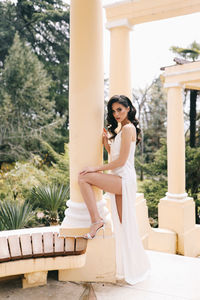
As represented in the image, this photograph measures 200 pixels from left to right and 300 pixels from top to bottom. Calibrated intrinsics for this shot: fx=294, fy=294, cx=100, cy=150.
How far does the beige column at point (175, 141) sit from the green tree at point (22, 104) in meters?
15.7

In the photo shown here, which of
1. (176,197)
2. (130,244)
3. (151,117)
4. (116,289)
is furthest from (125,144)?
(151,117)

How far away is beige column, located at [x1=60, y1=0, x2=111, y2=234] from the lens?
5.24 m

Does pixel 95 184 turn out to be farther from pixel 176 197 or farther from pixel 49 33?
pixel 49 33

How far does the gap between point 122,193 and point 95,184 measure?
49 centimetres

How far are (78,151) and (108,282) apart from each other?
7.69ft

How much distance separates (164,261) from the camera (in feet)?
20.6

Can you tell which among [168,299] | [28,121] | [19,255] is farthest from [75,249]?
[28,121]

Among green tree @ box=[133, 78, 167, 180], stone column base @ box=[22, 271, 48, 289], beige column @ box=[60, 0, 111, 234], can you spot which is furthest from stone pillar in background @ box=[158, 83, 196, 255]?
green tree @ box=[133, 78, 167, 180]

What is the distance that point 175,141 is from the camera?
524 inches

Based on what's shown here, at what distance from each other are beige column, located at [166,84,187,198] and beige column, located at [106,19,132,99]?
558 centimetres

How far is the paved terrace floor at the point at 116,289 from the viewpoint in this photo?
459 centimetres

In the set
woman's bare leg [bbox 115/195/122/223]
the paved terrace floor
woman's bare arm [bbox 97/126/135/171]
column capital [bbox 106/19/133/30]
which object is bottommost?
the paved terrace floor

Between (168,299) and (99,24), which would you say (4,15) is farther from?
(168,299)

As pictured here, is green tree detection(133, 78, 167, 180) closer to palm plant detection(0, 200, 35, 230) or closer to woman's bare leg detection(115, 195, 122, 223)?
palm plant detection(0, 200, 35, 230)
